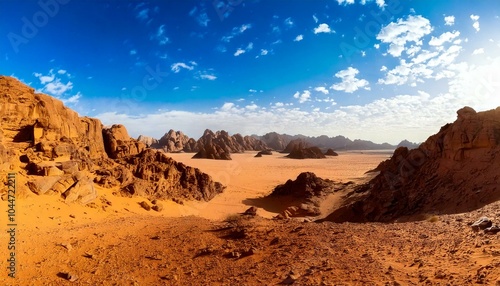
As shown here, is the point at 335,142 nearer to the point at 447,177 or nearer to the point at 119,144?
the point at 119,144

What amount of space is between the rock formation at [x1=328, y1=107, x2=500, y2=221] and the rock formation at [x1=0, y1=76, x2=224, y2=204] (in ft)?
34.1

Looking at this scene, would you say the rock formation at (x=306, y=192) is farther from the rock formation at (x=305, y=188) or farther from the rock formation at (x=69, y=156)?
the rock formation at (x=69, y=156)

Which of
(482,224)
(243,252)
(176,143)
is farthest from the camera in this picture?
(176,143)

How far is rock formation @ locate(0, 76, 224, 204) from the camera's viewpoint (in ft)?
36.9

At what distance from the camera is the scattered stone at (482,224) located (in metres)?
6.69

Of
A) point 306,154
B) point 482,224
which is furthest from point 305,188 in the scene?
point 306,154

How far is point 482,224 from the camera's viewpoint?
22.2ft

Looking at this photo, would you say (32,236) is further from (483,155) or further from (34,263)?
(483,155)

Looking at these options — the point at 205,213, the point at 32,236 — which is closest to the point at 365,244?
the point at 32,236

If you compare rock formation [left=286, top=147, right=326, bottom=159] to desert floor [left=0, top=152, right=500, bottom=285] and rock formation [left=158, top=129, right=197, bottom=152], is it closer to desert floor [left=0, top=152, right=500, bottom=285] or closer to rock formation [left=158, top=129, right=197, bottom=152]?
rock formation [left=158, top=129, right=197, bottom=152]

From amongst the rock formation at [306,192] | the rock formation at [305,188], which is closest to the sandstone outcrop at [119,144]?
the rock formation at [306,192]

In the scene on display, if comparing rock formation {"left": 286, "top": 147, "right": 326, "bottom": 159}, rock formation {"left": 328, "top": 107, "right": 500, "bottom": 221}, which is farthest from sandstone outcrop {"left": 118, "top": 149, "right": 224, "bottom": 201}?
rock formation {"left": 286, "top": 147, "right": 326, "bottom": 159}

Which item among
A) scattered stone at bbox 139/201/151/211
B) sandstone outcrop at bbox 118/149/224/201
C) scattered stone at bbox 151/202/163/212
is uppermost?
sandstone outcrop at bbox 118/149/224/201

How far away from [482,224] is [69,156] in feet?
51.4
